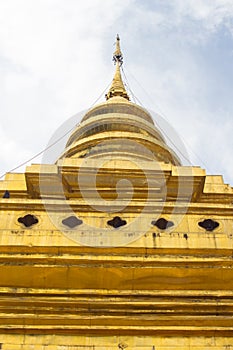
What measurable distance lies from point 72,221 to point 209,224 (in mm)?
3834

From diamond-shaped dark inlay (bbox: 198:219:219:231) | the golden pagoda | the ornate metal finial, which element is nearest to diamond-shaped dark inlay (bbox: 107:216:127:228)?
the golden pagoda

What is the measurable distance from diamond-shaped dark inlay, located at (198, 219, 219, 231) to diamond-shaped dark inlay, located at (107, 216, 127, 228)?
85.0 inches

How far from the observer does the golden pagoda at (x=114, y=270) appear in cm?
1231

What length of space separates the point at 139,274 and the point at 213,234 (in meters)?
2.49

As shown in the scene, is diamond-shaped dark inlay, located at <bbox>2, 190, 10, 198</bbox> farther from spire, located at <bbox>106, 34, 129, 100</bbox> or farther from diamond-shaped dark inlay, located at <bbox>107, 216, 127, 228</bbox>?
spire, located at <bbox>106, 34, 129, 100</bbox>

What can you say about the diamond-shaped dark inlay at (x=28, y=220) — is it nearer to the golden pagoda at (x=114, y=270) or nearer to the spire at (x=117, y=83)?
the golden pagoda at (x=114, y=270)

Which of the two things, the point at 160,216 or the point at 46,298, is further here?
the point at 160,216

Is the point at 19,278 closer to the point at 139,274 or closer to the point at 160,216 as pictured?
the point at 139,274

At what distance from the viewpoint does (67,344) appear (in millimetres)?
12141

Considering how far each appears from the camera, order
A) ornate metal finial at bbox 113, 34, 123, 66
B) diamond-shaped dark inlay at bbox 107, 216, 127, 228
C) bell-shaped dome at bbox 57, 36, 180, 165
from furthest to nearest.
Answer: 1. ornate metal finial at bbox 113, 34, 123, 66
2. bell-shaped dome at bbox 57, 36, 180, 165
3. diamond-shaped dark inlay at bbox 107, 216, 127, 228

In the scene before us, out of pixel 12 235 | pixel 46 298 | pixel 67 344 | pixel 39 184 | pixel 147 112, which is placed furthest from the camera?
pixel 147 112

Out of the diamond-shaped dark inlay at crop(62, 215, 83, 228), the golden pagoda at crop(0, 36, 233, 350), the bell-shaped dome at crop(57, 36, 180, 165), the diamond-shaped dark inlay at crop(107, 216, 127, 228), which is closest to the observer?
the golden pagoda at crop(0, 36, 233, 350)

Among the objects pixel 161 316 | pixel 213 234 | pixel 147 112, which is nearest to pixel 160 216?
pixel 213 234

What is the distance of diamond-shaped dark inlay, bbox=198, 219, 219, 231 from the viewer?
15.0 m
